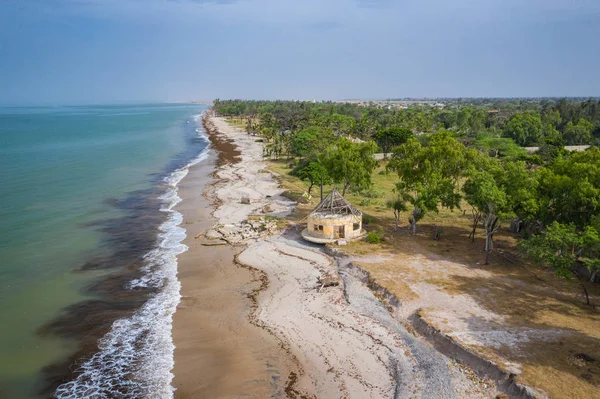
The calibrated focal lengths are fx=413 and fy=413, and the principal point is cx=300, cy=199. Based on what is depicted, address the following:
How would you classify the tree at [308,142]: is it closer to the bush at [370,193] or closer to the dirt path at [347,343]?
the bush at [370,193]

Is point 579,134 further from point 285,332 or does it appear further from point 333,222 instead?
point 285,332

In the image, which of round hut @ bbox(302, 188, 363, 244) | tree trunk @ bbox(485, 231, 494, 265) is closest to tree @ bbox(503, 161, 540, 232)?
tree trunk @ bbox(485, 231, 494, 265)

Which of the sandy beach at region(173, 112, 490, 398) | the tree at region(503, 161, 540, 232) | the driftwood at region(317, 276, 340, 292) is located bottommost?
the sandy beach at region(173, 112, 490, 398)

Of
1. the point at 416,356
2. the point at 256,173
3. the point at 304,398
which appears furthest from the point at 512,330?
the point at 256,173

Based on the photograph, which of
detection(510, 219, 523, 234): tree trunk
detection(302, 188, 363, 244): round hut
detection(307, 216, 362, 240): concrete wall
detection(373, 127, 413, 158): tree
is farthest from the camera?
detection(373, 127, 413, 158): tree

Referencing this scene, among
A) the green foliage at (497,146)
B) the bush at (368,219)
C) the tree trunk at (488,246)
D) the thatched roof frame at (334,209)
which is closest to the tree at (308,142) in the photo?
the green foliage at (497,146)

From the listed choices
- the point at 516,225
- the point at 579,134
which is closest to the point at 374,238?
the point at 516,225

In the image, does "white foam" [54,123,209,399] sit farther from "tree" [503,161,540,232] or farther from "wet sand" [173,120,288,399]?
"tree" [503,161,540,232]
